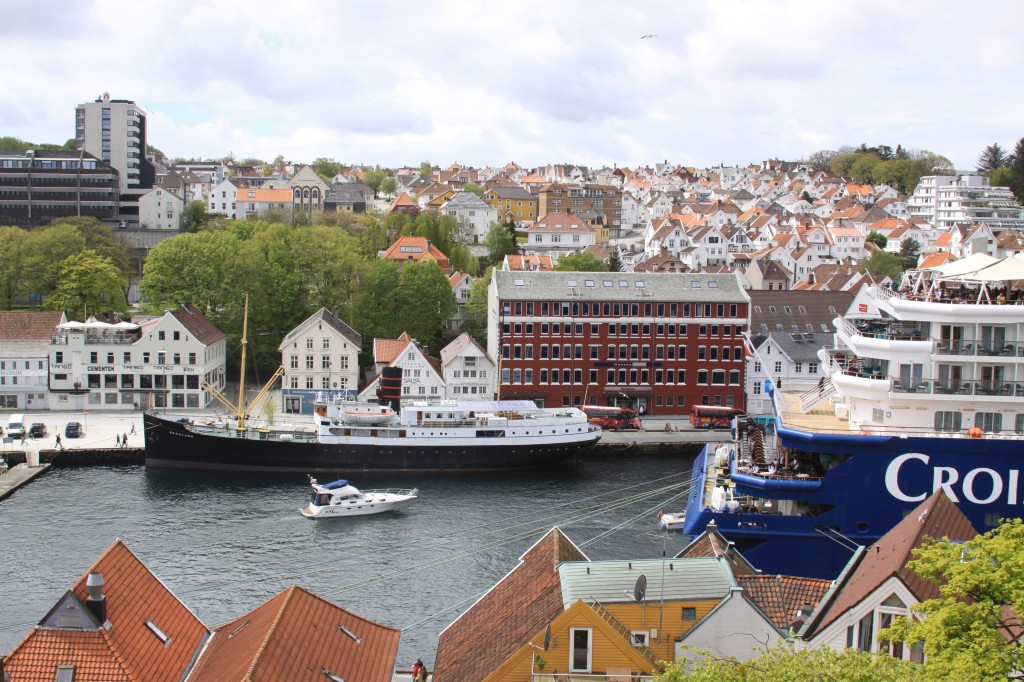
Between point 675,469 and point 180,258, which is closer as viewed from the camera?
point 675,469

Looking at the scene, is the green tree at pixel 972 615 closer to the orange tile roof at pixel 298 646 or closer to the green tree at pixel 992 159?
the orange tile roof at pixel 298 646

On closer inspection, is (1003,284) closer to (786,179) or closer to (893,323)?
(893,323)

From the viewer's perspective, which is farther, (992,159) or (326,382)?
(992,159)

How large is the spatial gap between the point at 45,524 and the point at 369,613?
496 inches

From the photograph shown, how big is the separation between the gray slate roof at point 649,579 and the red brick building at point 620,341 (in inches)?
1273

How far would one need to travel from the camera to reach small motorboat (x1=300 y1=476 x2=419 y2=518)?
114 ft

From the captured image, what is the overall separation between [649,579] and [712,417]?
3187 cm

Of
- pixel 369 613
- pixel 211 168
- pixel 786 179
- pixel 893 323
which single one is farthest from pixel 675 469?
pixel 786 179

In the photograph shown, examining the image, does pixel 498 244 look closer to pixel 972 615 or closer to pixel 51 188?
pixel 51 188

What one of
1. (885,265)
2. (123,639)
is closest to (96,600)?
(123,639)

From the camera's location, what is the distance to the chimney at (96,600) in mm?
14914

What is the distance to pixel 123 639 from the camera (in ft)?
49.1

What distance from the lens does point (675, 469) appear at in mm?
41375

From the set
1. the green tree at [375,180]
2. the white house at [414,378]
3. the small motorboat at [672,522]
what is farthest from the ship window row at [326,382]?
the green tree at [375,180]
